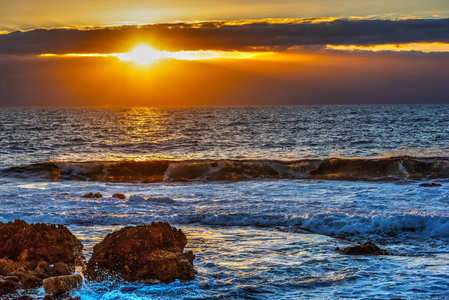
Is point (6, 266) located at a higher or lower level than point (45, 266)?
higher

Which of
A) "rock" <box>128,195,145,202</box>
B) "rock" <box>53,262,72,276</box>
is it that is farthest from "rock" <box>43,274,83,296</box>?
"rock" <box>128,195,145,202</box>

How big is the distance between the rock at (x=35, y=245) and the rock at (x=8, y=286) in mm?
Answer: 602

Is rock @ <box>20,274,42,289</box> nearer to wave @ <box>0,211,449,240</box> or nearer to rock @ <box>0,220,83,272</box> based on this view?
rock @ <box>0,220,83,272</box>

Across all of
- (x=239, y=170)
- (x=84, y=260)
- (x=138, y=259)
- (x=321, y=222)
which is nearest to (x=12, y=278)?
(x=84, y=260)

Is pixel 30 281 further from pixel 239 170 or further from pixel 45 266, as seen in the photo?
pixel 239 170

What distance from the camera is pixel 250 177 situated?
24.1m

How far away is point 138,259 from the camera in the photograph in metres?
7.52

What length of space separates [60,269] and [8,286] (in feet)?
2.57

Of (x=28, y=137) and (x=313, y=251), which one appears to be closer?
(x=313, y=251)

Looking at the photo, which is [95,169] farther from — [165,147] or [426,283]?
[426,283]

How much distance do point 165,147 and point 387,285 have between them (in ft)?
110

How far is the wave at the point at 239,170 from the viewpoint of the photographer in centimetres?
2423

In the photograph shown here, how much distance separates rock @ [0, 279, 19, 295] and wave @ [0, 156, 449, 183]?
16.9m

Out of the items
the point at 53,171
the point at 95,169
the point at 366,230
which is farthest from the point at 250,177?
the point at 366,230
